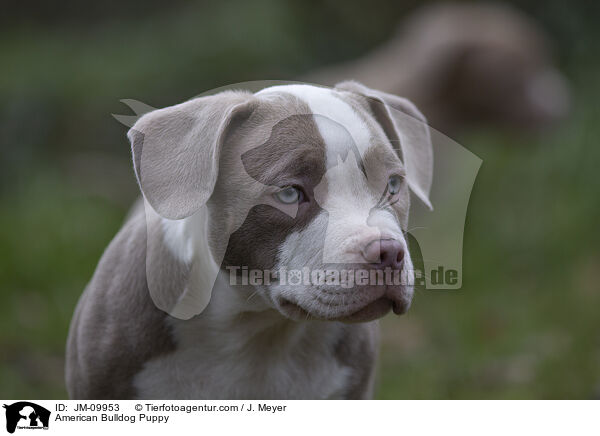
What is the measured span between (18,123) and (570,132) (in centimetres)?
401

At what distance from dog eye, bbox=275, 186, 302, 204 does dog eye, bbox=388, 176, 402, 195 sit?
0.91 feet

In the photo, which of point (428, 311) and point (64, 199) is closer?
point (428, 311)

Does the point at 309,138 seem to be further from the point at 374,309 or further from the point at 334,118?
the point at 374,309

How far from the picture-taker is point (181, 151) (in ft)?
Answer: 7.97

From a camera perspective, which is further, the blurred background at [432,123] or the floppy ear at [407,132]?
the blurred background at [432,123]

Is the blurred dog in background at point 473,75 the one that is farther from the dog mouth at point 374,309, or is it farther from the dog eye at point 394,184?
the dog mouth at point 374,309

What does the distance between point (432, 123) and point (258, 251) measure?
4009 millimetres

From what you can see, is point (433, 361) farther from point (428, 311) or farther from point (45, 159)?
point (45, 159)

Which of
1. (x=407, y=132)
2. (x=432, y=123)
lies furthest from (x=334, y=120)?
(x=432, y=123)

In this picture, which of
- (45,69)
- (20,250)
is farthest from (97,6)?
(20,250)

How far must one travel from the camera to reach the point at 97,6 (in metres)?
6.82

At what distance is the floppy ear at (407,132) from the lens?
2676 millimetres
